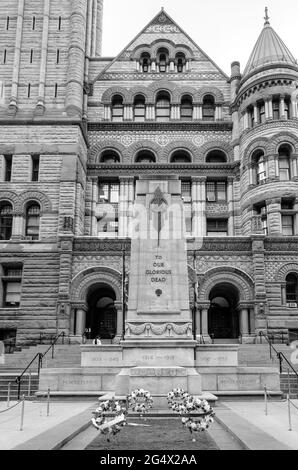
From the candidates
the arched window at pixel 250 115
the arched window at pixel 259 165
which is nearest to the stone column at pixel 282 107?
the arched window at pixel 250 115

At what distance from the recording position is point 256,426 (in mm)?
10414

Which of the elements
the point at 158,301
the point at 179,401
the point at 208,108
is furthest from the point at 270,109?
the point at 179,401

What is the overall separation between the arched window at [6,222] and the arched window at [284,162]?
1909cm

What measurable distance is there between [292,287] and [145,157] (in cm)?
1542

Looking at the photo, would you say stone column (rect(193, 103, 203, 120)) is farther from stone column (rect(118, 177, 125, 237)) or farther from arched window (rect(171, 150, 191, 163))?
stone column (rect(118, 177, 125, 237))

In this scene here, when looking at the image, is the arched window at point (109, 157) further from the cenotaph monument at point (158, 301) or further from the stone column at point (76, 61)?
the cenotaph monument at point (158, 301)

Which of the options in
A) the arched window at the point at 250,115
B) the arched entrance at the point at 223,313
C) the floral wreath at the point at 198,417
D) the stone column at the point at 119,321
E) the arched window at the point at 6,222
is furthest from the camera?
the arched window at the point at 250,115

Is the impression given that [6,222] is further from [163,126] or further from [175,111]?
[175,111]

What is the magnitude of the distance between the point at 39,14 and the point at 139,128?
12.1m

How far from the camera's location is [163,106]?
1623 inches

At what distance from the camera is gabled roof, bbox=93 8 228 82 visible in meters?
41.9

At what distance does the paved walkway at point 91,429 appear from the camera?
27.9ft

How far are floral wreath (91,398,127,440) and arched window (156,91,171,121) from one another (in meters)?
33.6
